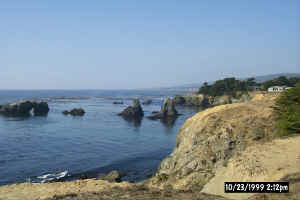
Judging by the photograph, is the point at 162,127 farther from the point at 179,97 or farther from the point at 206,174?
the point at 179,97

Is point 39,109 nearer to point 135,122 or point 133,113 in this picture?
point 133,113

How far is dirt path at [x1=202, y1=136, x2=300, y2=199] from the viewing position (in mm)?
12633

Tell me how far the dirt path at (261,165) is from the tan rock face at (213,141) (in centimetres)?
556

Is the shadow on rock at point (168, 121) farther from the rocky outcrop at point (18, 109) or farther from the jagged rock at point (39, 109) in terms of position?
the jagged rock at point (39, 109)

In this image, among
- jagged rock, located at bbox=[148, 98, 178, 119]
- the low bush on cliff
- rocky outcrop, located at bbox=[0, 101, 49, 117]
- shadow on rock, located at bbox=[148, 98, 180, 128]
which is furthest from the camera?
rocky outcrop, located at bbox=[0, 101, 49, 117]

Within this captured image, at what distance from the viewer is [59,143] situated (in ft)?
152

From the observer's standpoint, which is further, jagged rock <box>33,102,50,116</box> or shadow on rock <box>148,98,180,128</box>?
jagged rock <box>33,102,50,116</box>

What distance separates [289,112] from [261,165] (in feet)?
28.5

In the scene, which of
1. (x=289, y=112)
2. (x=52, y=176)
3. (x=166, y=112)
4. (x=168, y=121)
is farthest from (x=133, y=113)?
(x=289, y=112)

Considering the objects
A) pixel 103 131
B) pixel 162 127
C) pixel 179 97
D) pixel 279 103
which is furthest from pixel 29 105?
pixel 279 103

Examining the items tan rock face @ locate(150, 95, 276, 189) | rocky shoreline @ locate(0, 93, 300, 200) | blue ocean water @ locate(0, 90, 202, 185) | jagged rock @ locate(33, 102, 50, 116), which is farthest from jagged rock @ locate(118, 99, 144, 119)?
tan rock face @ locate(150, 95, 276, 189)
